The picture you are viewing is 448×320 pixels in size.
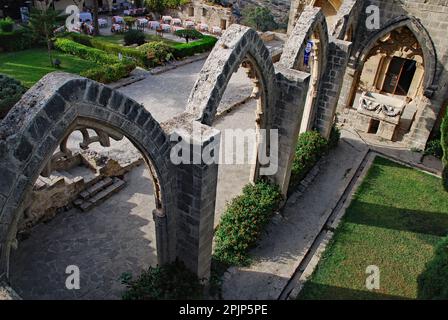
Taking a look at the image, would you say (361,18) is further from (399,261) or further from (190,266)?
(190,266)

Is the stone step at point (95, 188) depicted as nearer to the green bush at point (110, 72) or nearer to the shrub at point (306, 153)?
the shrub at point (306, 153)

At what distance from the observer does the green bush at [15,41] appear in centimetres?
2394

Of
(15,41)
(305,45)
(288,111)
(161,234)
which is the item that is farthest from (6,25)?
(161,234)

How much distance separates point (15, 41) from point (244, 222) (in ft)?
69.8

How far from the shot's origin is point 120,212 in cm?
1176

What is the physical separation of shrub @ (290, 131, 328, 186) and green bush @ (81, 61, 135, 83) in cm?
1113

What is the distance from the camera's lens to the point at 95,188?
12141 millimetres

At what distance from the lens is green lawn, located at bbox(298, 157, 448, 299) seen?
10117mm

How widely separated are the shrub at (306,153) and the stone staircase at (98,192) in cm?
579

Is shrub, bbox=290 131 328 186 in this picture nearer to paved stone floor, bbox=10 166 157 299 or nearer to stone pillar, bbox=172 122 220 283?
paved stone floor, bbox=10 166 157 299

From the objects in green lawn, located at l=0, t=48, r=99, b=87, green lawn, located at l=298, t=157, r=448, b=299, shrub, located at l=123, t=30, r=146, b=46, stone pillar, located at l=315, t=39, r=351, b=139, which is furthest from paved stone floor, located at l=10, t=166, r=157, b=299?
shrub, located at l=123, t=30, r=146, b=46

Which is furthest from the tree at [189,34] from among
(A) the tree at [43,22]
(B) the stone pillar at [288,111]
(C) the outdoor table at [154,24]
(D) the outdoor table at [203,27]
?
(B) the stone pillar at [288,111]
